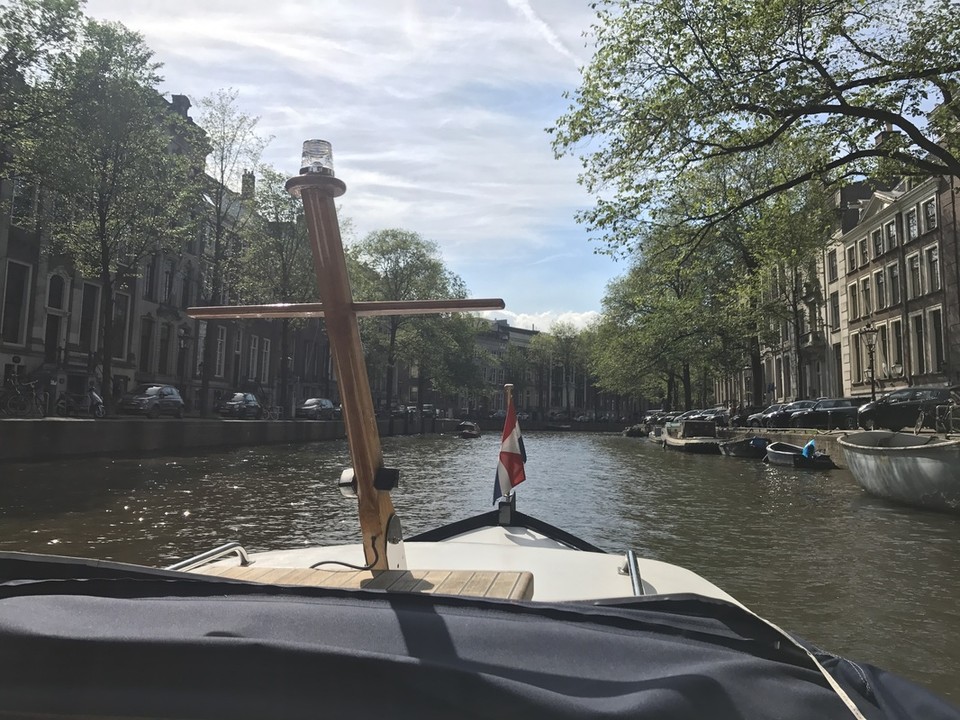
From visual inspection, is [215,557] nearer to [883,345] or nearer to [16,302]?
[16,302]

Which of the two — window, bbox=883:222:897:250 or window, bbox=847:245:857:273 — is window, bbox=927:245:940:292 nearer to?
window, bbox=883:222:897:250

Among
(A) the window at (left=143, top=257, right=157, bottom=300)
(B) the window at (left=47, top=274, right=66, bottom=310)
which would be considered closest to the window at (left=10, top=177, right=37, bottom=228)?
(B) the window at (left=47, top=274, right=66, bottom=310)

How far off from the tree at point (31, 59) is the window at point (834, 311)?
3842 cm

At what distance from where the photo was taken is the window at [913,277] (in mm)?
31625

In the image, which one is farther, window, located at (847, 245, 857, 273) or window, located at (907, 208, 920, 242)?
window, located at (847, 245, 857, 273)

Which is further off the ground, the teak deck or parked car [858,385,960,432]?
parked car [858,385,960,432]

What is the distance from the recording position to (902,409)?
21.8 meters

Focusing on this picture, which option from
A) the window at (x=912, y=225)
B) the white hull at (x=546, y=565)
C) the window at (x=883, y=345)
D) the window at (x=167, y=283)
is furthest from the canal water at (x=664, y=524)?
the window at (x=167, y=283)

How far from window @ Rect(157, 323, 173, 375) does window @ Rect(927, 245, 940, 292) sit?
36.2 metres

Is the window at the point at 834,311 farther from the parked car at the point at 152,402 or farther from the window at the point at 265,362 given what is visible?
the window at the point at 265,362

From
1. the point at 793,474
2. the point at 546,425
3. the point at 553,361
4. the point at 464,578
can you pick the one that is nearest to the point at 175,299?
the point at 793,474

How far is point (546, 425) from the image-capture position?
7900 centimetres

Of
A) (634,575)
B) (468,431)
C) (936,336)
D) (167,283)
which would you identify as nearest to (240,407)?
(167,283)

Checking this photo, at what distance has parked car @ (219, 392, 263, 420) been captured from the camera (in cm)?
3231
